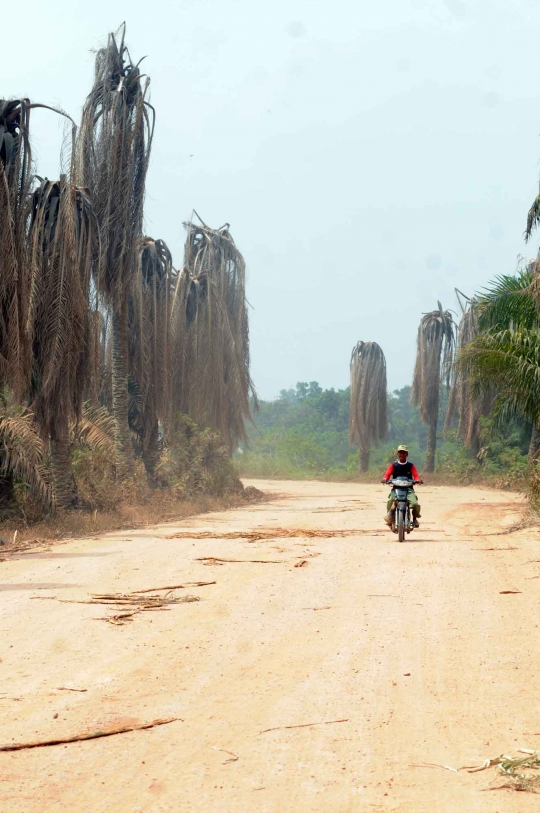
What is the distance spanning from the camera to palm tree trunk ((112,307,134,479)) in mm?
22078

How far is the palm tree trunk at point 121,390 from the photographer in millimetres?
22078

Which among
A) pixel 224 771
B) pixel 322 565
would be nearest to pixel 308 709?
pixel 224 771

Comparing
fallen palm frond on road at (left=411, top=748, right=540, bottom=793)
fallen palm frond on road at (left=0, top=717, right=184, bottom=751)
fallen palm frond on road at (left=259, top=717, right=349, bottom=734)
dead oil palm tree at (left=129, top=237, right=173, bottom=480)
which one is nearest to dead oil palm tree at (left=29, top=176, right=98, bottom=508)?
dead oil palm tree at (left=129, top=237, right=173, bottom=480)

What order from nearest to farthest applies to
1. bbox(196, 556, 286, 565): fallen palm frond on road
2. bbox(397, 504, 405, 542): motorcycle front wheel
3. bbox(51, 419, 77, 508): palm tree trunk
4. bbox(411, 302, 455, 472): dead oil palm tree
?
1. bbox(196, 556, 286, 565): fallen palm frond on road
2. bbox(397, 504, 405, 542): motorcycle front wheel
3. bbox(51, 419, 77, 508): palm tree trunk
4. bbox(411, 302, 455, 472): dead oil palm tree

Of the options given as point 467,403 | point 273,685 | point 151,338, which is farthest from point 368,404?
point 273,685

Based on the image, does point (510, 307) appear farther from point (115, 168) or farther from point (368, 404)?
point (368, 404)

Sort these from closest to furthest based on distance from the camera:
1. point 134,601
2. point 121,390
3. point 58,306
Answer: point 134,601
point 58,306
point 121,390

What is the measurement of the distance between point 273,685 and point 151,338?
19.4 metres

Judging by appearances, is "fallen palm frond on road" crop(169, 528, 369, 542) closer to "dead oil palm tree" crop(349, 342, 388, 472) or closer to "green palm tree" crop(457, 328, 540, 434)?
"green palm tree" crop(457, 328, 540, 434)

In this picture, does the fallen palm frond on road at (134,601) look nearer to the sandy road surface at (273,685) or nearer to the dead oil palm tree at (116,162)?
the sandy road surface at (273,685)

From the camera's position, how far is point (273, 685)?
5750 mm

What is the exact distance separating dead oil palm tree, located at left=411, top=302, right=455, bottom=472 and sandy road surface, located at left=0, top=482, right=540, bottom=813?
36.1 meters

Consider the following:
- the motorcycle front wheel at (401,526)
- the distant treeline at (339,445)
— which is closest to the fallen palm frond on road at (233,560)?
the motorcycle front wheel at (401,526)

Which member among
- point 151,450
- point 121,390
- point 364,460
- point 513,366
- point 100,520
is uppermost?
point 513,366
